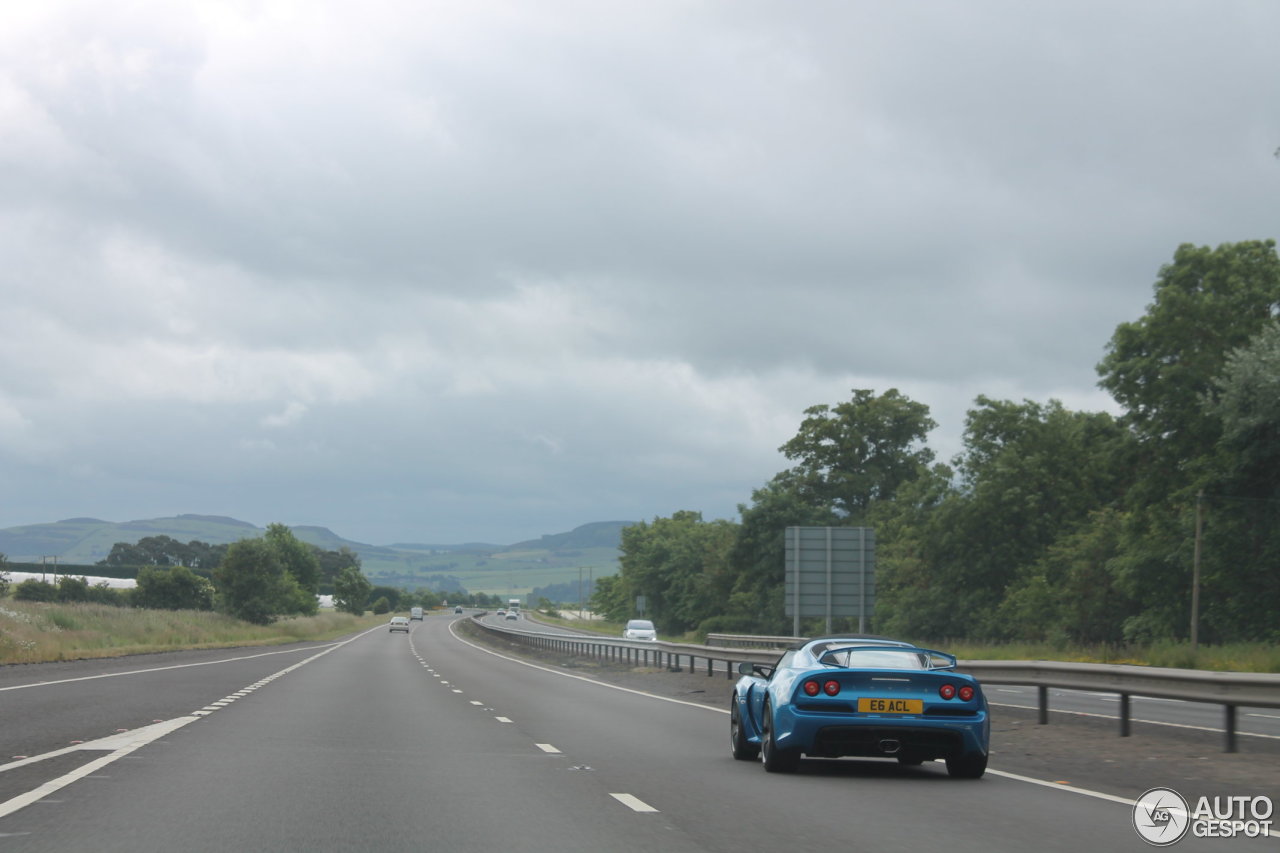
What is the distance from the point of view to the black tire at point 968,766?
1291 centimetres

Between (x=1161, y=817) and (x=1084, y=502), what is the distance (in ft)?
224

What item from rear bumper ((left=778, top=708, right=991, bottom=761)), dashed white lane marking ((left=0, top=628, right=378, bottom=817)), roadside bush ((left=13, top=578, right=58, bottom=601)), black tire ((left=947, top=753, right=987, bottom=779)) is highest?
rear bumper ((left=778, top=708, right=991, bottom=761))

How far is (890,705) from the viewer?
12.5 m

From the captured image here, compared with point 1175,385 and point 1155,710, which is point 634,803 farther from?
point 1175,385

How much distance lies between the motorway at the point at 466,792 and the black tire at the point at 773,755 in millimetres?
185

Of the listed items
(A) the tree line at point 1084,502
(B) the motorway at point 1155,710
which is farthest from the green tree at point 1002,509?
(B) the motorway at point 1155,710

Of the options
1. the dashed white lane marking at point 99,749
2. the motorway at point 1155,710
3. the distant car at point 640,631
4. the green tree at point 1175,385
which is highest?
the green tree at point 1175,385

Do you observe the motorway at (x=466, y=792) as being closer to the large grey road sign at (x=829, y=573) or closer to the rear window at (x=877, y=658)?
the rear window at (x=877, y=658)

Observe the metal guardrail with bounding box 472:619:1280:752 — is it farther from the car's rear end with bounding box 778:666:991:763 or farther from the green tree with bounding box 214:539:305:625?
the green tree with bounding box 214:539:305:625

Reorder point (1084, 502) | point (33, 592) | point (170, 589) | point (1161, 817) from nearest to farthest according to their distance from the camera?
point (1161, 817), point (1084, 502), point (33, 592), point (170, 589)

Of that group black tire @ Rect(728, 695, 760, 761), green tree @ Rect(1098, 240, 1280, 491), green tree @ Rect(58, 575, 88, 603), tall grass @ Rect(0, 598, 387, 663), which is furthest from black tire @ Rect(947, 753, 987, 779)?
green tree @ Rect(58, 575, 88, 603)

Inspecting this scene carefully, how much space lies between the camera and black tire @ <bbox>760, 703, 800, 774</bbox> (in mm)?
13211

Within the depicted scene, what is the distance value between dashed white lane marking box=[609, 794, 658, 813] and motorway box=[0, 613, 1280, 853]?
2 centimetres

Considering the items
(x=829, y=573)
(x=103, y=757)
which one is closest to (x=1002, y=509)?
(x=829, y=573)
